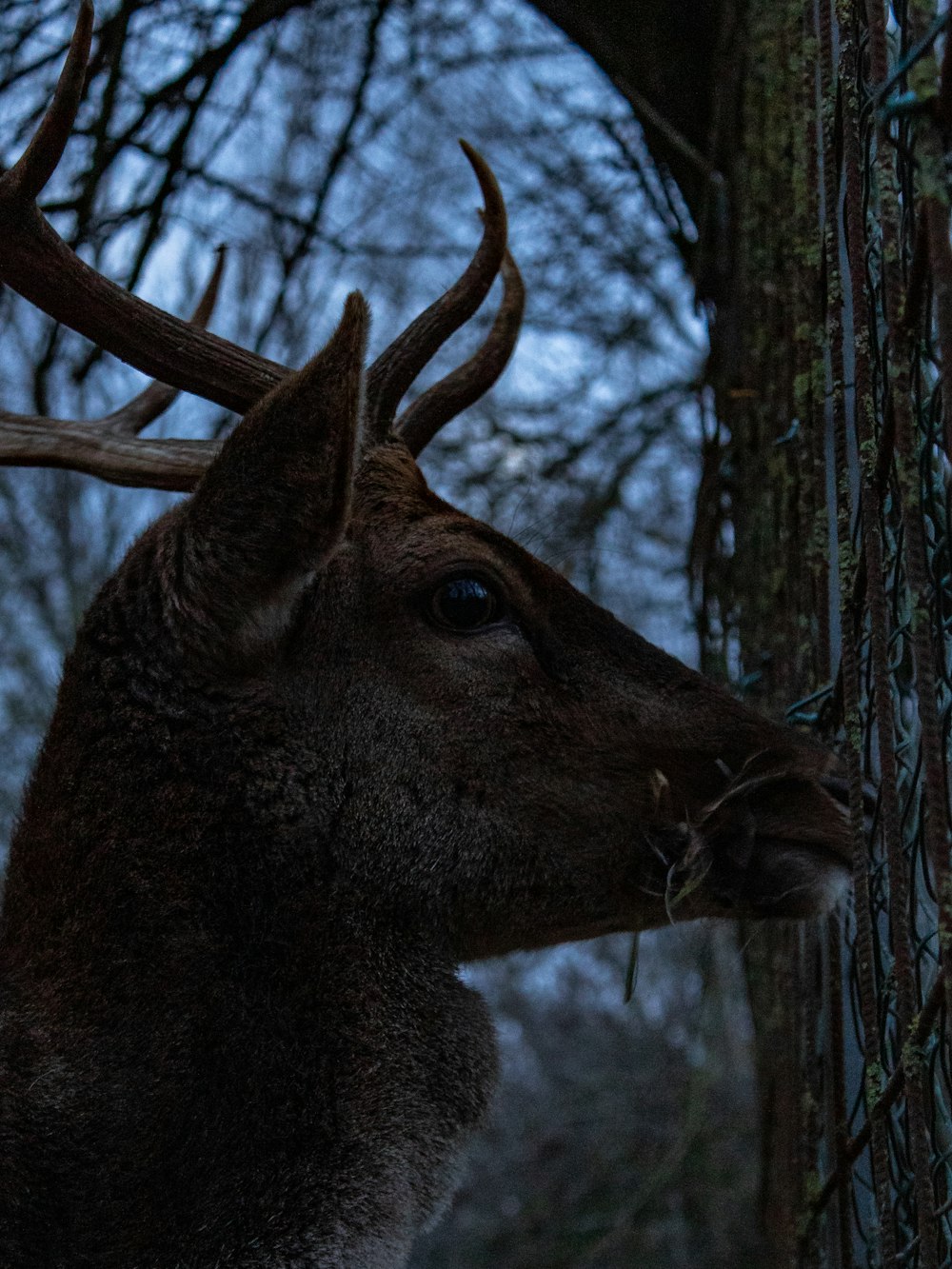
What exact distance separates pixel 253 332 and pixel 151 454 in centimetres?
Result: 647

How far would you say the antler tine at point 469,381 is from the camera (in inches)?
159

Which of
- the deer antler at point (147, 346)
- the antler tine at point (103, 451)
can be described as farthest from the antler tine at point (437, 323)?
the antler tine at point (103, 451)

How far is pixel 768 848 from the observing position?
312 centimetres

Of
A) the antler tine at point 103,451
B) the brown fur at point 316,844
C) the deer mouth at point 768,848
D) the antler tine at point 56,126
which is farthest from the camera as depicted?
the antler tine at point 103,451

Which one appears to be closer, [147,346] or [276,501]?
[276,501]

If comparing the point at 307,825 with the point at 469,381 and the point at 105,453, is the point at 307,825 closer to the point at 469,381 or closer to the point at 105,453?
the point at 105,453

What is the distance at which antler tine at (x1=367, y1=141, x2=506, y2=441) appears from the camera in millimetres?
3591

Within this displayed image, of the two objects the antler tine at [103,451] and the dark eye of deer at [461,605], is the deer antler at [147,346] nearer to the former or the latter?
the antler tine at [103,451]

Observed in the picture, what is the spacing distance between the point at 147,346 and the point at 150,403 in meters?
0.99

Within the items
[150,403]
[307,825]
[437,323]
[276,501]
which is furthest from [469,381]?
[307,825]

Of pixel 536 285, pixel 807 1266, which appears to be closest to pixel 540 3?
pixel 536 285

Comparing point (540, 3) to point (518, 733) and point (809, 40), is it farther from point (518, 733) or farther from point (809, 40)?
point (518, 733)

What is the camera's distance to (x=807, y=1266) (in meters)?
3.66

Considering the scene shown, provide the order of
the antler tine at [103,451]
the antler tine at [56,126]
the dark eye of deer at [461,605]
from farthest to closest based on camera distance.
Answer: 1. the antler tine at [103,451]
2. the dark eye of deer at [461,605]
3. the antler tine at [56,126]
